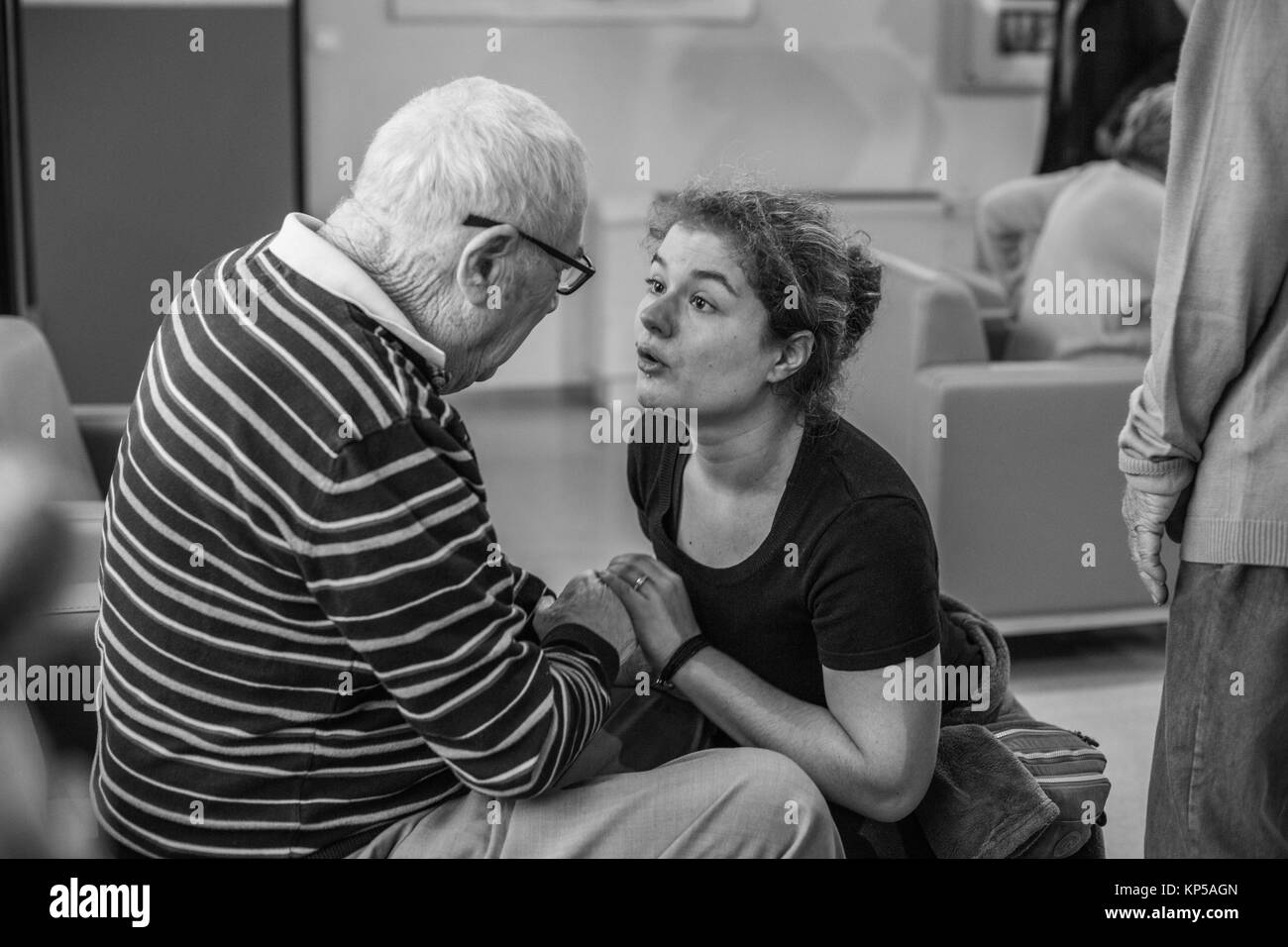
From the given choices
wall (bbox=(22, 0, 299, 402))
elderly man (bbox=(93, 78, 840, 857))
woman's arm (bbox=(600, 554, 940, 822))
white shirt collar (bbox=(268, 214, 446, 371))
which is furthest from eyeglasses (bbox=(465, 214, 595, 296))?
wall (bbox=(22, 0, 299, 402))

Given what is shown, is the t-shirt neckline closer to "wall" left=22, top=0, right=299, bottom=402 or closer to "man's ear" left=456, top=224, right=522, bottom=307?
"man's ear" left=456, top=224, right=522, bottom=307

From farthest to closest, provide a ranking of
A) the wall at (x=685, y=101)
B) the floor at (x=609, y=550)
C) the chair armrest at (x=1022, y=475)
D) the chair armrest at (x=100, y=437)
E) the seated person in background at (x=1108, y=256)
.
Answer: the wall at (x=685, y=101) → the seated person in background at (x=1108, y=256) → the chair armrest at (x=1022, y=475) → the floor at (x=609, y=550) → the chair armrest at (x=100, y=437)

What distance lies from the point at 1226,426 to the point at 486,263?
2.67 feet

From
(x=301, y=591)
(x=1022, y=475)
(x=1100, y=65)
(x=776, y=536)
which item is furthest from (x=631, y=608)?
(x=1100, y=65)

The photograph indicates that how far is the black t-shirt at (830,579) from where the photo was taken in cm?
151

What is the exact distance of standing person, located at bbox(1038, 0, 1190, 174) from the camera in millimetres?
5609

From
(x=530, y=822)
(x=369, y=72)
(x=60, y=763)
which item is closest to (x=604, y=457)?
(x=369, y=72)

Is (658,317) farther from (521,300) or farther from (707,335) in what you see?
(521,300)

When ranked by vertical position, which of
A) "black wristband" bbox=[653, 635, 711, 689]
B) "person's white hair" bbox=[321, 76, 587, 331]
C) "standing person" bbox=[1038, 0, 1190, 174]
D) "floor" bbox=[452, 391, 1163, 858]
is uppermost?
"standing person" bbox=[1038, 0, 1190, 174]

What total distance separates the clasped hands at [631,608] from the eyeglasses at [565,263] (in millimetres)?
293

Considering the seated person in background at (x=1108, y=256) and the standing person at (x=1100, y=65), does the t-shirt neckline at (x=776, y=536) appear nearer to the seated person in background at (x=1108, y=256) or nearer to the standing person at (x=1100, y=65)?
the seated person in background at (x=1108, y=256)

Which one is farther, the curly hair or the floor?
the floor

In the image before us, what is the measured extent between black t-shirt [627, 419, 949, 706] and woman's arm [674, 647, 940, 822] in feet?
0.14

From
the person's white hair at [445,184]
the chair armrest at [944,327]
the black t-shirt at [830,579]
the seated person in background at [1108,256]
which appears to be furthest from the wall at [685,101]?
the person's white hair at [445,184]
